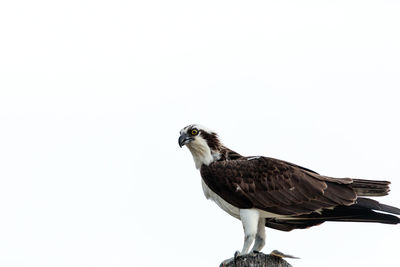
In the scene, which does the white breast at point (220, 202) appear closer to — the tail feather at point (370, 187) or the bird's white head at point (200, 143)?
the bird's white head at point (200, 143)

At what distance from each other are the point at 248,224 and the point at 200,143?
6.14ft

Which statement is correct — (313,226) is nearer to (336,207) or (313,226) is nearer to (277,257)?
(336,207)

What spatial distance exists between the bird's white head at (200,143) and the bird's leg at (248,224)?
1285 millimetres

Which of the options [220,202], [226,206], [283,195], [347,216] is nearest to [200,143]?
[220,202]

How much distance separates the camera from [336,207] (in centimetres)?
903

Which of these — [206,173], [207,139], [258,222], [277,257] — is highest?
[207,139]

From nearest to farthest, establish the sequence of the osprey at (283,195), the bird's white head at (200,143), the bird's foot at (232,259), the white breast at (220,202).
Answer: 1. the bird's foot at (232,259)
2. the osprey at (283,195)
3. the white breast at (220,202)
4. the bird's white head at (200,143)

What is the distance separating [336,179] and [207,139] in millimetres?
2246

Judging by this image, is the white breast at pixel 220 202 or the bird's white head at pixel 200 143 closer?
the white breast at pixel 220 202

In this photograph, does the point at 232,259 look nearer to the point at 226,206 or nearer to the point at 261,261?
the point at 261,261

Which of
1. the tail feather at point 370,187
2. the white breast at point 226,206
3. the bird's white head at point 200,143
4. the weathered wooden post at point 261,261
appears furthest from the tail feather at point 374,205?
the weathered wooden post at point 261,261

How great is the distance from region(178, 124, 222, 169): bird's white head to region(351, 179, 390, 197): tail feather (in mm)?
2299

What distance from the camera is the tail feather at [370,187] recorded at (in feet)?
29.4

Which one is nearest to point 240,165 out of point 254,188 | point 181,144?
point 254,188
